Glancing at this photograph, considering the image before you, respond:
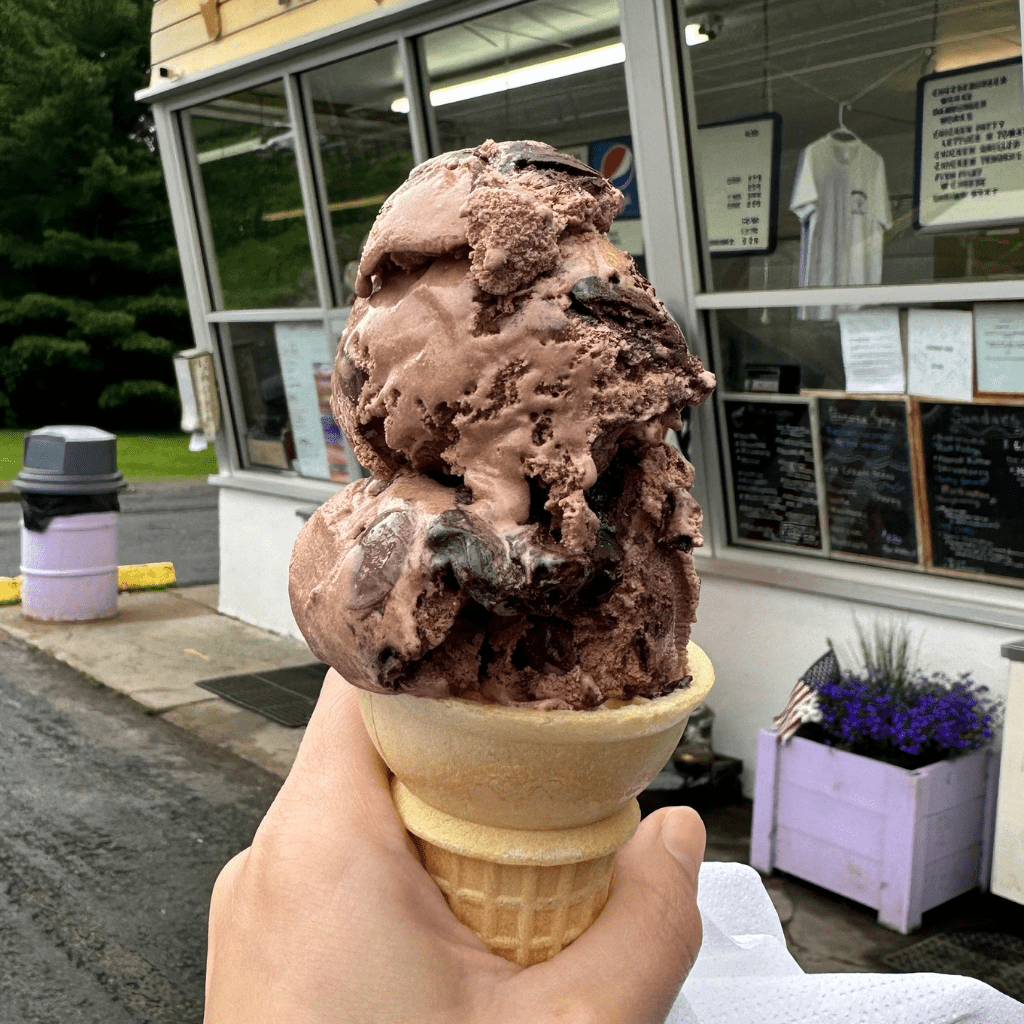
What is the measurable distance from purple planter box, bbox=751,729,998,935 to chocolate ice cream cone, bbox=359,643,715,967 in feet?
9.65

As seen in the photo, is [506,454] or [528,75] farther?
[528,75]

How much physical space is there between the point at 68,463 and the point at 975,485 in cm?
705

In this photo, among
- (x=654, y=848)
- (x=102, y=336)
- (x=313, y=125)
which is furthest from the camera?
(x=102, y=336)

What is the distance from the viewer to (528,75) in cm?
630

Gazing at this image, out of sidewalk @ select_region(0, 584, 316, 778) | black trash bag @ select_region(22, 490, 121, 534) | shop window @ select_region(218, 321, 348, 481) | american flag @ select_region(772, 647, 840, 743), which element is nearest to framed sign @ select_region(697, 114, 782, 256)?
american flag @ select_region(772, 647, 840, 743)

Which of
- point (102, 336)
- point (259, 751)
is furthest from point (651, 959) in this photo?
point (102, 336)

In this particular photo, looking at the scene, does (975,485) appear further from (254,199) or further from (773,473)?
(254,199)

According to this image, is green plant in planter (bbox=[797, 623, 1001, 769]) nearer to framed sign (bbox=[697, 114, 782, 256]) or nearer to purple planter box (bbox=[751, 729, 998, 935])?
purple planter box (bbox=[751, 729, 998, 935])

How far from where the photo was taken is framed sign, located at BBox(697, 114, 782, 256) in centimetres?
Answer: 545

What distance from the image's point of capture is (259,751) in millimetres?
6625

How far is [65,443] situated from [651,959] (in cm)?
860

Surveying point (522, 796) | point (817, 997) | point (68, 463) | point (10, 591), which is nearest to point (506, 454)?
point (522, 796)

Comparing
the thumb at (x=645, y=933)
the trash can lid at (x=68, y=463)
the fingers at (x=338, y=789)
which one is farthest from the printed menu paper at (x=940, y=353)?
the trash can lid at (x=68, y=463)

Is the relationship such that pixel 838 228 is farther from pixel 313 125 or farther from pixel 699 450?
pixel 313 125
